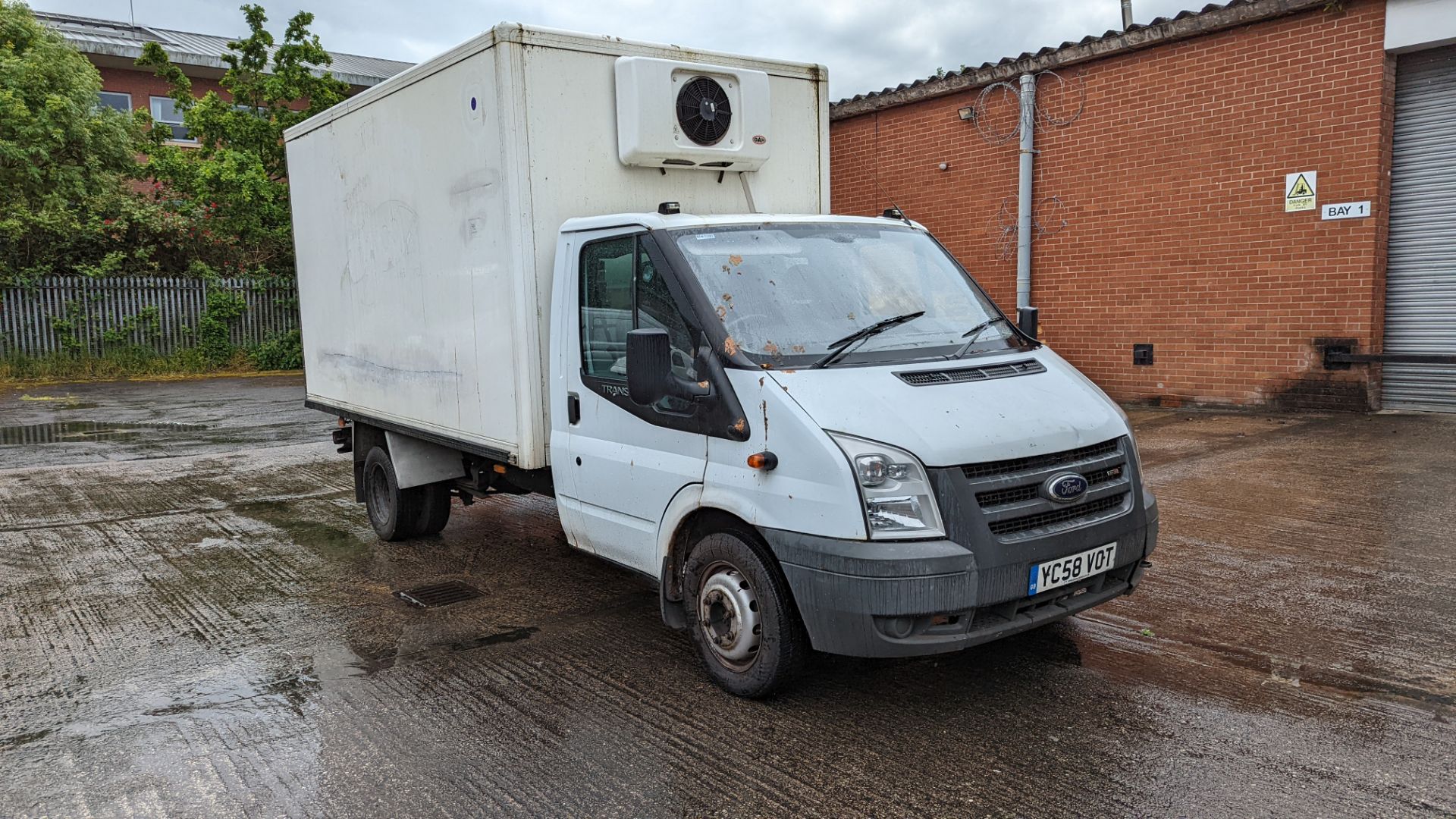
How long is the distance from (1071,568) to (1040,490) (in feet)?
1.11

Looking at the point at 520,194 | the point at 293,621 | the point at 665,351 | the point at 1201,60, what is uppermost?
the point at 1201,60

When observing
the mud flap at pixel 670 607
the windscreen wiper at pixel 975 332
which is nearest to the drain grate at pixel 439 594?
the mud flap at pixel 670 607

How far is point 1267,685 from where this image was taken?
4.12 m

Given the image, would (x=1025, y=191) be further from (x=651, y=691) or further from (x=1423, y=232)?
(x=651, y=691)

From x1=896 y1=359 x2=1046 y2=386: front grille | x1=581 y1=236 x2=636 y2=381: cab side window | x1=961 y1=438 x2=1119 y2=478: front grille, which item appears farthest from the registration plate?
x1=581 y1=236 x2=636 y2=381: cab side window

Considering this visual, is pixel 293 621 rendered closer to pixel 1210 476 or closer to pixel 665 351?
pixel 665 351

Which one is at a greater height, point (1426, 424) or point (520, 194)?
point (520, 194)

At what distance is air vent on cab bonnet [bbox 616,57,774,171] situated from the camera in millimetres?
5113

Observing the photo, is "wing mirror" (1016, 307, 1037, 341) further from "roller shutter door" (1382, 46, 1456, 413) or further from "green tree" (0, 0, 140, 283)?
"green tree" (0, 0, 140, 283)

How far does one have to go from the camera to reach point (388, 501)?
7062 mm

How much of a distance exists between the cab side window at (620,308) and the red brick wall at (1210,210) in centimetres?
892

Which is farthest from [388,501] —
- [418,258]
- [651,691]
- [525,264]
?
[651,691]

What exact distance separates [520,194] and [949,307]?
2.14 metres

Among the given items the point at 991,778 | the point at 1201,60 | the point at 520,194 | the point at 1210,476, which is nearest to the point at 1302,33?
the point at 1201,60
